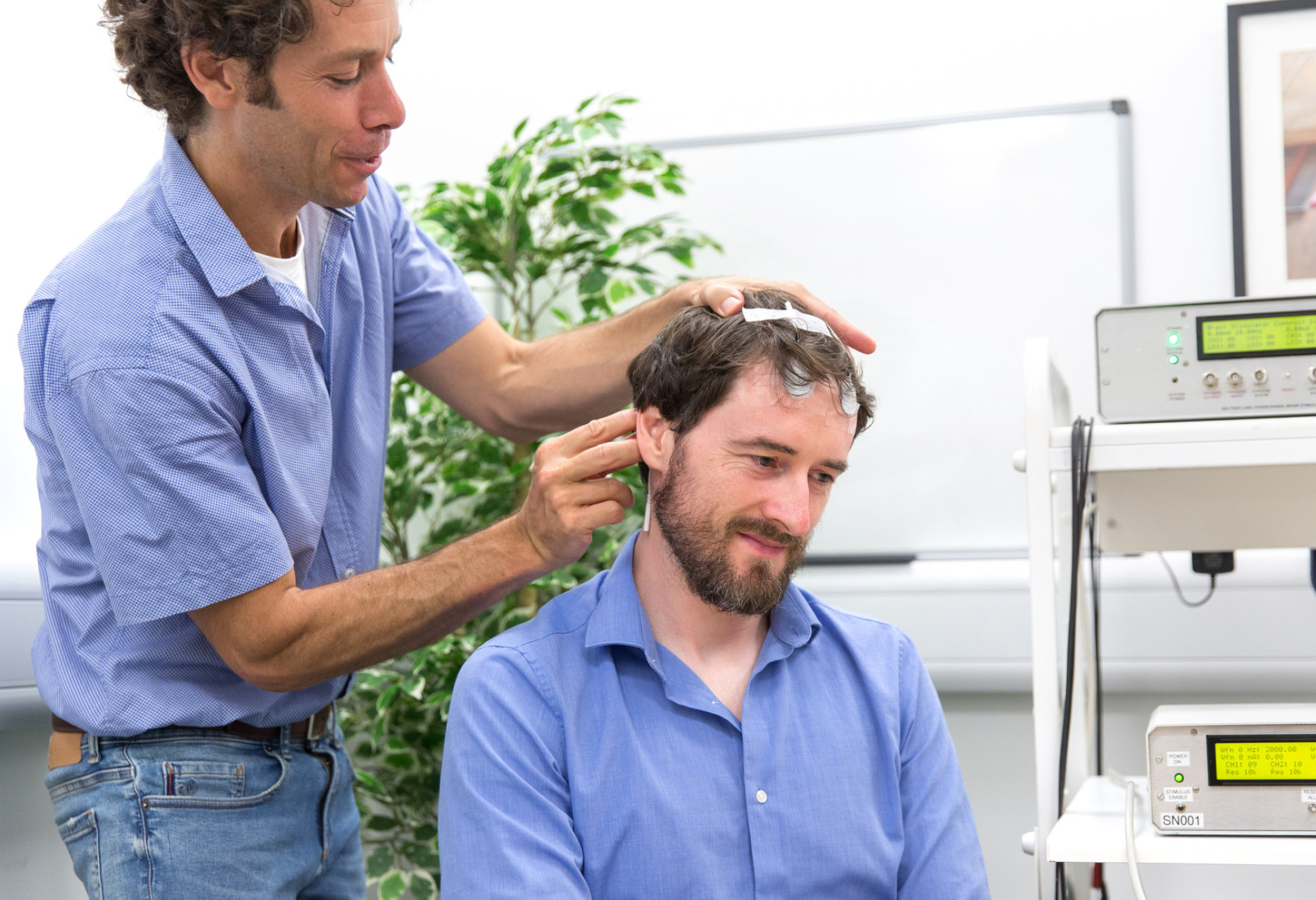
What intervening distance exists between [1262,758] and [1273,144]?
1.51m

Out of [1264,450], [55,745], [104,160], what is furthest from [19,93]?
[1264,450]

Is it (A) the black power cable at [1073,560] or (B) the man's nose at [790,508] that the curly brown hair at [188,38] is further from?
(A) the black power cable at [1073,560]

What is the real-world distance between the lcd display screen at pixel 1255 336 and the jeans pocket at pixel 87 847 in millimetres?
1370

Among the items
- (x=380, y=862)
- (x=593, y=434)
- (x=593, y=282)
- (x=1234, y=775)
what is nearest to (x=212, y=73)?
(x=593, y=434)

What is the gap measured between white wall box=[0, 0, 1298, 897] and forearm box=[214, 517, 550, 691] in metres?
0.59

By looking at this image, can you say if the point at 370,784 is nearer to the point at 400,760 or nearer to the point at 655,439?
the point at 400,760

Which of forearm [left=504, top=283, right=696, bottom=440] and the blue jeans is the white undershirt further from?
the blue jeans

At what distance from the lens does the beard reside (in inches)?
51.2

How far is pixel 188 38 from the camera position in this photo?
4.19ft

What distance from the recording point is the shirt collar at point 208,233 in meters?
1.28

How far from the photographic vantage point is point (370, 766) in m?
Answer: 2.54

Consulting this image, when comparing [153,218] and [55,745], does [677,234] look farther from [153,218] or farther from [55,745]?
[55,745]

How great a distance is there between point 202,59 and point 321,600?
624mm

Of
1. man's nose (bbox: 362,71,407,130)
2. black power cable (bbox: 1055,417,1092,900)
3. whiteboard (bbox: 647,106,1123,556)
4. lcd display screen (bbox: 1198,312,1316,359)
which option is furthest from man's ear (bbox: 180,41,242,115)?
whiteboard (bbox: 647,106,1123,556)
